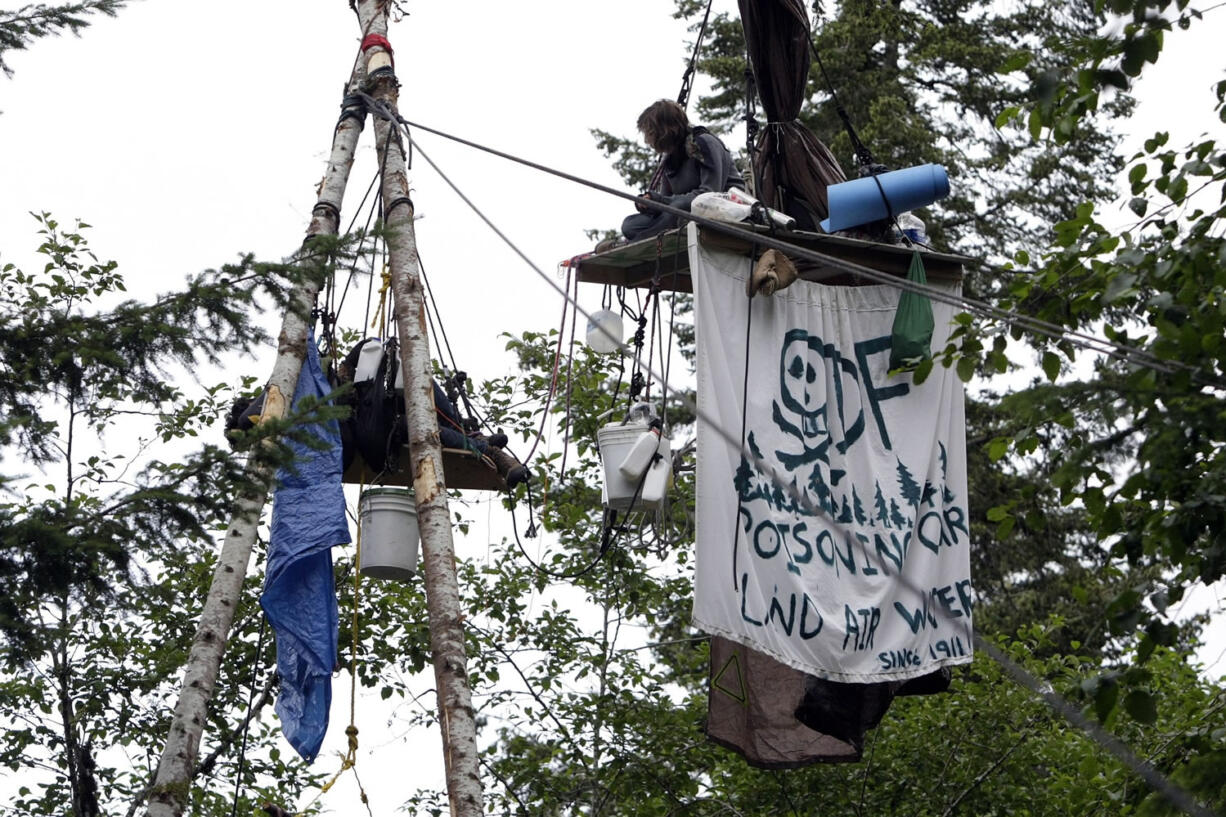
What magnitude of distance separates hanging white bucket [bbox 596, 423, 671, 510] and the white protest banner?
295mm

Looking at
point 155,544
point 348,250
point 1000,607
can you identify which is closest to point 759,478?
point 348,250

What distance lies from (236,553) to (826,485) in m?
2.66

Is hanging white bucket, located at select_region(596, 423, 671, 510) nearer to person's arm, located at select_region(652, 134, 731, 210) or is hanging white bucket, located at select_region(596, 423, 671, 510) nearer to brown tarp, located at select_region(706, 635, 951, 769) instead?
brown tarp, located at select_region(706, 635, 951, 769)

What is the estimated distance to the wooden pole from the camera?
22.9ft

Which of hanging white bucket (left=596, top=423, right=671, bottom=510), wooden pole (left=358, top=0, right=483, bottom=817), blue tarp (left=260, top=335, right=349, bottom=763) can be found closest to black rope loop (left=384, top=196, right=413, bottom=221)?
wooden pole (left=358, top=0, right=483, bottom=817)

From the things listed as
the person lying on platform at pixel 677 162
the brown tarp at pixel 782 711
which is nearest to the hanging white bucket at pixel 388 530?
the brown tarp at pixel 782 711

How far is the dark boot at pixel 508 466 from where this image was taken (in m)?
8.44

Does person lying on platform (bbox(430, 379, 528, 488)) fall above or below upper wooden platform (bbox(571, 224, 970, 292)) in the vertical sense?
below

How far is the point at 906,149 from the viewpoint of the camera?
18.1m

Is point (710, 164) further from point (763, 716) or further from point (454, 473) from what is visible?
point (763, 716)

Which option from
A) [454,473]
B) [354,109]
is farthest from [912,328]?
[354,109]

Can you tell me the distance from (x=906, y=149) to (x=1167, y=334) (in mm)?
12348

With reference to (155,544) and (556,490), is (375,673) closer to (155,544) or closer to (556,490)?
(556,490)

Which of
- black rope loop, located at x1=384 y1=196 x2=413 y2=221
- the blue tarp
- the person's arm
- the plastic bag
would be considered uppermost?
black rope loop, located at x1=384 y1=196 x2=413 y2=221
